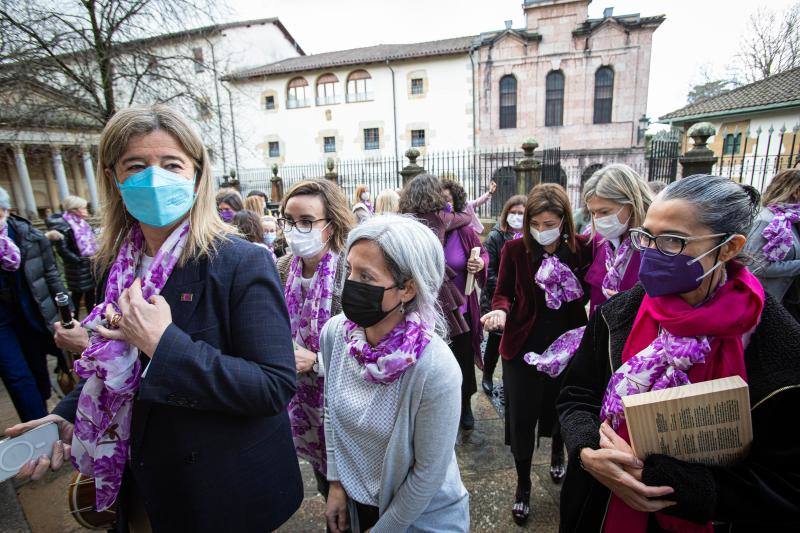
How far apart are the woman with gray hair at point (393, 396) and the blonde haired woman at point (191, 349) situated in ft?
0.87

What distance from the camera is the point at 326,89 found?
27.6 metres

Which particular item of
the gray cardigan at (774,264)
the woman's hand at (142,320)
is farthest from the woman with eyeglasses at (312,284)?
the gray cardigan at (774,264)

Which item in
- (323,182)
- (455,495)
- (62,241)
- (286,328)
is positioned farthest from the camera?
(62,241)

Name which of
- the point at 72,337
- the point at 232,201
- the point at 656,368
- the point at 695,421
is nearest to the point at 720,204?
the point at 656,368

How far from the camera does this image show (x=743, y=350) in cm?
128

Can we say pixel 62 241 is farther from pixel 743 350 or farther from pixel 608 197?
pixel 743 350

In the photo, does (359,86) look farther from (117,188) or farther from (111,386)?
(111,386)

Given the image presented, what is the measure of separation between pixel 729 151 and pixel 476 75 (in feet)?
46.0

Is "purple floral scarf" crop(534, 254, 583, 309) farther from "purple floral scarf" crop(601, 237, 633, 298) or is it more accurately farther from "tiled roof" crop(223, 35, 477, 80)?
"tiled roof" crop(223, 35, 477, 80)

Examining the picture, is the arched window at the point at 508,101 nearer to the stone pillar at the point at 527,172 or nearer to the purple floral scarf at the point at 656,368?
the stone pillar at the point at 527,172

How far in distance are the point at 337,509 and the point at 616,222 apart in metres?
2.20

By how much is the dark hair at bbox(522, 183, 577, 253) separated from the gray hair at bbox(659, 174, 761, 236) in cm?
121

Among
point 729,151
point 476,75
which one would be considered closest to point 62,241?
point 729,151

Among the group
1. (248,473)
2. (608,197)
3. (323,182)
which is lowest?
(248,473)
